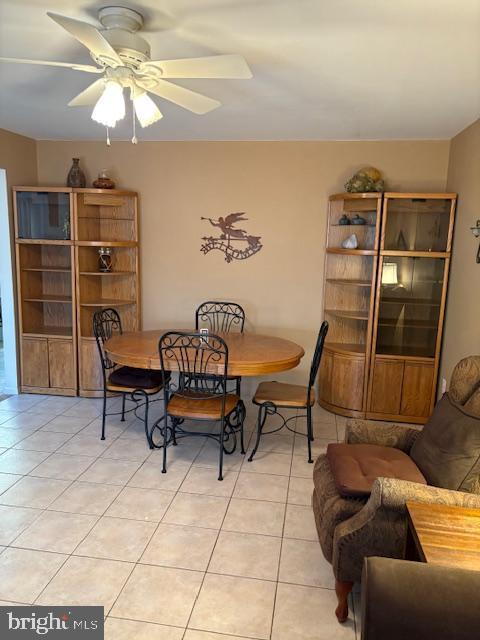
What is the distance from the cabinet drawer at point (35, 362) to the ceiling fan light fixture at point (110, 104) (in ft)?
9.56

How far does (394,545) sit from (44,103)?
3.54 m

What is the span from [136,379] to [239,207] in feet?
6.58

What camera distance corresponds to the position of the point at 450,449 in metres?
2.12

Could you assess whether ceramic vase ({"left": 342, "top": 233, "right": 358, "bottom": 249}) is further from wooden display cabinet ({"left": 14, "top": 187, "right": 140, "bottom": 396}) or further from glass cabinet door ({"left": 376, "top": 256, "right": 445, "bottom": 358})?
wooden display cabinet ({"left": 14, "top": 187, "right": 140, "bottom": 396})

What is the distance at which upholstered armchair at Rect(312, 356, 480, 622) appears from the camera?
1.81m

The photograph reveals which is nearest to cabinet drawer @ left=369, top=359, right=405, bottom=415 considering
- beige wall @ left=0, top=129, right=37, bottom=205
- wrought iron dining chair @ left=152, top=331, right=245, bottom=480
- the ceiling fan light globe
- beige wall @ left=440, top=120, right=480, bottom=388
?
beige wall @ left=440, top=120, right=480, bottom=388

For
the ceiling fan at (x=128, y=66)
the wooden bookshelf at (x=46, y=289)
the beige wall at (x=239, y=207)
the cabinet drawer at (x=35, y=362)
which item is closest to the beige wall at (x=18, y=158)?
the beige wall at (x=239, y=207)

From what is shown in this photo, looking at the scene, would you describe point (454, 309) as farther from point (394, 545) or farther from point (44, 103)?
point (44, 103)

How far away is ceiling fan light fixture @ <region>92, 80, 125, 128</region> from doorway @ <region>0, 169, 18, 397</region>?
2.60m

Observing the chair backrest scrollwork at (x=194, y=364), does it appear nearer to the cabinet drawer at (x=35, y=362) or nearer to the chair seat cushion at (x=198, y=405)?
the chair seat cushion at (x=198, y=405)

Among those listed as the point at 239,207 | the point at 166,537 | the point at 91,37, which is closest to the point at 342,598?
the point at 166,537

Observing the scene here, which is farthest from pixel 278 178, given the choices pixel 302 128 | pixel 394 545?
pixel 394 545

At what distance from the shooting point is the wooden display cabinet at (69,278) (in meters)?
4.46

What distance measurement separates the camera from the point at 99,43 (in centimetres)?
183
